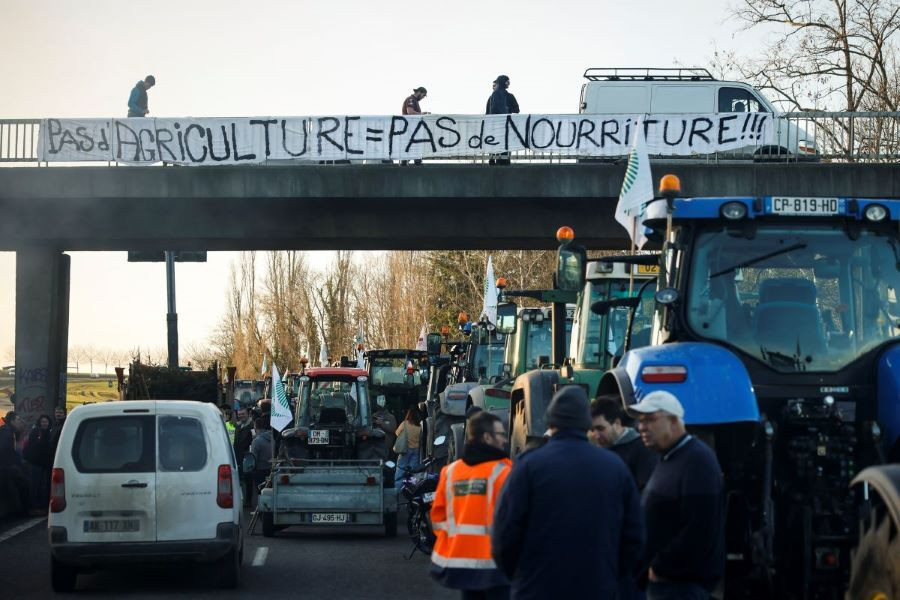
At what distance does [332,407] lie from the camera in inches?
1016

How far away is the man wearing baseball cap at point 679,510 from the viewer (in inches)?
293

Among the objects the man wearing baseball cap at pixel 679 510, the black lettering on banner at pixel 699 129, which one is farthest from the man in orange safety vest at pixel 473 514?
the black lettering on banner at pixel 699 129

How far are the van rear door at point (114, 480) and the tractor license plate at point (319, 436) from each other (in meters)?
10.3

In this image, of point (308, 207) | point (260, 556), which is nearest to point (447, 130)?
point (308, 207)

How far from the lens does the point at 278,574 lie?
15766 mm

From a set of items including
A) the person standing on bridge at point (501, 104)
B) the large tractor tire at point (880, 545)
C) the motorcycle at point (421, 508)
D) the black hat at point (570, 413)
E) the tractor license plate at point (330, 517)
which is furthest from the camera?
the person standing on bridge at point (501, 104)

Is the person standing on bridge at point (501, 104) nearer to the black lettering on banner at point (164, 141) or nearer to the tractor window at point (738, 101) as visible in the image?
the tractor window at point (738, 101)

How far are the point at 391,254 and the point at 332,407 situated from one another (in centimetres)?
5448

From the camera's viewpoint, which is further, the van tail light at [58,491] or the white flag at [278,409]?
the white flag at [278,409]

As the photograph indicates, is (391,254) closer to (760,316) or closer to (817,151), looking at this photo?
(817,151)

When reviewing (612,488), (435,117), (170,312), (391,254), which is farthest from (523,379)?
(391,254)

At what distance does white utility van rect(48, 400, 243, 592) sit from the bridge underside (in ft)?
53.2

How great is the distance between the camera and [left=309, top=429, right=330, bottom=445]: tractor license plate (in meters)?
24.6

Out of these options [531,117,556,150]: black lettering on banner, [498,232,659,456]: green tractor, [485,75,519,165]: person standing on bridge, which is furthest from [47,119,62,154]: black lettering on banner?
[498,232,659,456]: green tractor
